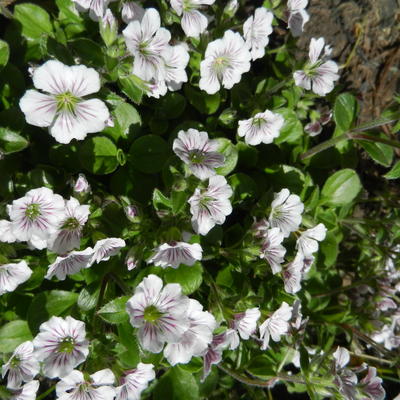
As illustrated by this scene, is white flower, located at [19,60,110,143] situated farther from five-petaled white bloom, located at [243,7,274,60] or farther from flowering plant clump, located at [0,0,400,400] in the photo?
five-petaled white bloom, located at [243,7,274,60]

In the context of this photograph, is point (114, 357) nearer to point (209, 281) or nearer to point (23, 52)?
point (209, 281)

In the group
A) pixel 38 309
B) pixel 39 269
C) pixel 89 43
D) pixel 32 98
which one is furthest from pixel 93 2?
pixel 38 309

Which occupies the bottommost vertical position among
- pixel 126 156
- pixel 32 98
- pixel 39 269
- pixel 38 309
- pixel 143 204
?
pixel 38 309

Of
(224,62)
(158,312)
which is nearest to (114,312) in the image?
(158,312)

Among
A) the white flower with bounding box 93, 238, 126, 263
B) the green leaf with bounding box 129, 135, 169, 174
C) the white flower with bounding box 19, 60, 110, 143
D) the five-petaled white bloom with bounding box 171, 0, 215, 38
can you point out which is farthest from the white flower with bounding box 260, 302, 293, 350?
the five-petaled white bloom with bounding box 171, 0, 215, 38

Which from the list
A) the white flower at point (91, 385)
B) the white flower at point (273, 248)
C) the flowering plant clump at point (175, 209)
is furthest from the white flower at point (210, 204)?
the white flower at point (91, 385)

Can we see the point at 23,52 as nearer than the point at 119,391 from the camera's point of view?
No

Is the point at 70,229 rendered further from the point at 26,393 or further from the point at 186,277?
the point at 26,393

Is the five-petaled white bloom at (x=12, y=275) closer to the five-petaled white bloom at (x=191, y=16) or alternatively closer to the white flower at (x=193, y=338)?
the white flower at (x=193, y=338)

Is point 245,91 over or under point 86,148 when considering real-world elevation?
over
